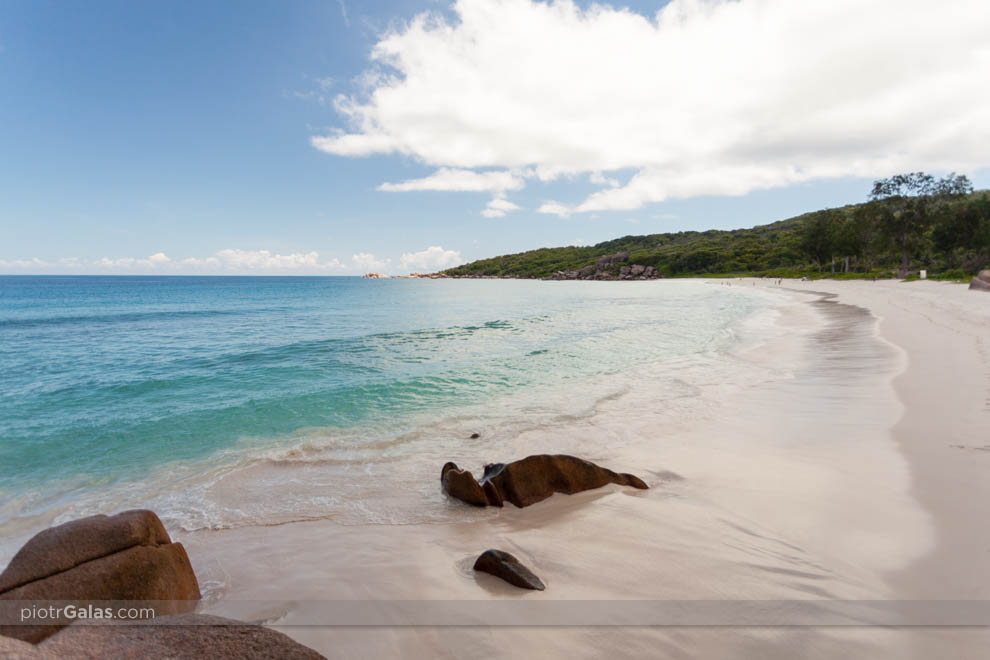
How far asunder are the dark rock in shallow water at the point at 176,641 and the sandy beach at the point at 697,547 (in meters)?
0.86

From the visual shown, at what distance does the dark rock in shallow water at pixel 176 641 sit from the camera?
8.15ft

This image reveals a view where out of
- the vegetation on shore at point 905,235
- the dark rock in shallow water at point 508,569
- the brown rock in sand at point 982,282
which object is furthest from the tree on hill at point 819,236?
the dark rock in shallow water at point 508,569

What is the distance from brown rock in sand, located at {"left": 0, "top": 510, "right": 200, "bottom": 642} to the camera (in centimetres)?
324

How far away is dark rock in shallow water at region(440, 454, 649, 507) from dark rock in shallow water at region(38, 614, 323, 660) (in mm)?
3466

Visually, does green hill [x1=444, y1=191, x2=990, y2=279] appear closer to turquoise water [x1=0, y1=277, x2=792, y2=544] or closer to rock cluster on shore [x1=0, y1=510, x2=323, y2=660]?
turquoise water [x1=0, y1=277, x2=792, y2=544]

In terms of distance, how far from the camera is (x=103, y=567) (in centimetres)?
348

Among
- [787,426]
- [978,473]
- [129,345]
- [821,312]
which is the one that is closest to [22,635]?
[978,473]

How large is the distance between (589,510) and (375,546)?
2.76 m

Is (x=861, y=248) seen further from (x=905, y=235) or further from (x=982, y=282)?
(x=982, y=282)

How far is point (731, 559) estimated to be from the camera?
175 inches

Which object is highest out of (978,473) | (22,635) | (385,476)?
(22,635)

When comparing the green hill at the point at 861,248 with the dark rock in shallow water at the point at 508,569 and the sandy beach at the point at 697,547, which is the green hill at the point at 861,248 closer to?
the sandy beach at the point at 697,547

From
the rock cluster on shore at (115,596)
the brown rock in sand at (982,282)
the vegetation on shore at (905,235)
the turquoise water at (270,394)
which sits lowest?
the turquoise water at (270,394)

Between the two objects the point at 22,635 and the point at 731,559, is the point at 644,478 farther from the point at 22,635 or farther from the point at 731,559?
the point at 22,635
